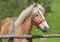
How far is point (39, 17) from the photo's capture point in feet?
24.2

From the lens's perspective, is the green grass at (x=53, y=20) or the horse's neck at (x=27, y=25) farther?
the green grass at (x=53, y=20)

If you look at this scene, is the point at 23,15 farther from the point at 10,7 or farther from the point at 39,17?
the point at 10,7

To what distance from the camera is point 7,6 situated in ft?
57.1

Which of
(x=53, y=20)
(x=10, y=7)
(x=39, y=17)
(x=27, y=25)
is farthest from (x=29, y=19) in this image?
(x=53, y=20)

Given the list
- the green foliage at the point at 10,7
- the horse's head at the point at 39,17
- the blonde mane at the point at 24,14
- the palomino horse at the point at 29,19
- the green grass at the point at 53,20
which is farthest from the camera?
the green grass at the point at 53,20

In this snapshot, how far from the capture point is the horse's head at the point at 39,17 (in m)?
7.27

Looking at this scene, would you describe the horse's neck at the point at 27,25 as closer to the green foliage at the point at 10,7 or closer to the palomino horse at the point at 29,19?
the palomino horse at the point at 29,19

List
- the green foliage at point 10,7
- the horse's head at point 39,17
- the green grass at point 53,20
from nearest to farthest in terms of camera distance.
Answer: the horse's head at point 39,17 < the green foliage at point 10,7 < the green grass at point 53,20

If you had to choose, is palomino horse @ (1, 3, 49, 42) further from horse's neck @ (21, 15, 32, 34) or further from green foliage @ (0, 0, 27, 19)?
green foliage @ (0, 0, 27, 19)

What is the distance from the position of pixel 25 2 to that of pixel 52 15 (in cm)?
730

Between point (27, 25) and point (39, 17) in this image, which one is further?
point (27, 25)

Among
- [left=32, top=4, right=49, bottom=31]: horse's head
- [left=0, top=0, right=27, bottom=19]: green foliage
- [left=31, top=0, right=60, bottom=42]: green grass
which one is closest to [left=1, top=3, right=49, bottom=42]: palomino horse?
[left=32, top=4, right=49, bottom=31]: horse's head

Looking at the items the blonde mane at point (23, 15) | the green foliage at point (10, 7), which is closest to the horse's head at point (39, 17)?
the blonde mane at point (23, 15)

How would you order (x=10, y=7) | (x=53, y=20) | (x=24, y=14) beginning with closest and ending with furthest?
(x=24, y=14), (x=10, y=7), (x=53, y=20)
